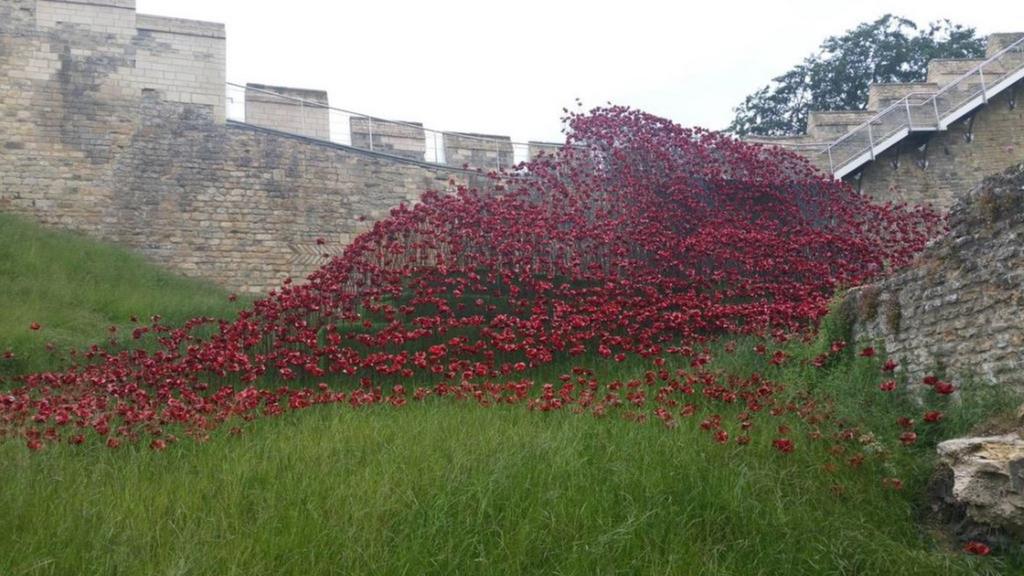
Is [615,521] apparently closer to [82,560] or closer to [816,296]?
[82,560]

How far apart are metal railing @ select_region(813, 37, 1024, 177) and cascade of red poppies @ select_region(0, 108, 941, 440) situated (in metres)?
0.66

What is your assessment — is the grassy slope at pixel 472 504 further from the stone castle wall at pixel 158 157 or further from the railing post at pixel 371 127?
the railing post at pixel 371 127

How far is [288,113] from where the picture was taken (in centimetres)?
1338

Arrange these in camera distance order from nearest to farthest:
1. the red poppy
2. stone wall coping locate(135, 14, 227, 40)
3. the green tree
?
the red poppy < stone wall coping locate(135, 14, 227, 40) < the green tree

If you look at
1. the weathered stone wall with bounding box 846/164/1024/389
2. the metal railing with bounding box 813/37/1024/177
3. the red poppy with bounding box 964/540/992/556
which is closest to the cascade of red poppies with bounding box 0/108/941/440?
the metal railing with bounding box 813/37/1024/177

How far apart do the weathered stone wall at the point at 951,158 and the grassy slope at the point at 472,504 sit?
8878 mm

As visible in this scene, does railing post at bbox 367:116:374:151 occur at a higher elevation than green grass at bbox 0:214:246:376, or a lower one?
→ higher

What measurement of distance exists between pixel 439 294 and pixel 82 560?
5429 mm

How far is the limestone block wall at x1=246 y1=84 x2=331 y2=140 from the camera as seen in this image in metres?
13.3

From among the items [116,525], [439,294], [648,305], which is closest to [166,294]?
[439,294]

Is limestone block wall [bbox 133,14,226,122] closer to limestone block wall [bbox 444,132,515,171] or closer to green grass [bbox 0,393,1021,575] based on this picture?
limestone block wall [bbox 444,132,515,171]

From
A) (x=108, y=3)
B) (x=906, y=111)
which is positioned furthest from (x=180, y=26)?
(x=906, y=111)

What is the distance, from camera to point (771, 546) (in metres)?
4.39

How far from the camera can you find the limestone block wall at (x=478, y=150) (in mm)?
13234
